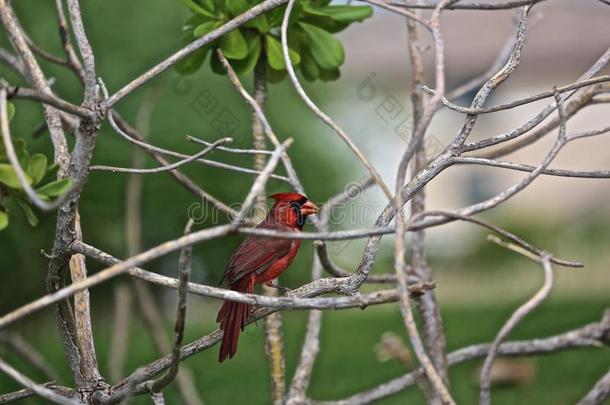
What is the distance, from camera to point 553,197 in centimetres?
1027

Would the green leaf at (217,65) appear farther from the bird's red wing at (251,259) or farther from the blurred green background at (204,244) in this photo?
the blurred green background at (204,244)

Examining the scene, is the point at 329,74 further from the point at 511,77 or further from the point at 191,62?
the point at 511,77

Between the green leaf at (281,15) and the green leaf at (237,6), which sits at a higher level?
the green leaf at (281,15)

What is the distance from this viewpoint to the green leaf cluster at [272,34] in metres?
2.19

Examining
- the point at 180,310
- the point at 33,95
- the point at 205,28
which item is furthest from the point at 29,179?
the point at 205,28

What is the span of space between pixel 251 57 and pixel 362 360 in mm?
2661

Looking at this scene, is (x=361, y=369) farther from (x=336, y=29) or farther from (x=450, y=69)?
(x=450, y=69)

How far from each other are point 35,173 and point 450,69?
9549 millimetres

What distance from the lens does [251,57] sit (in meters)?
2.27

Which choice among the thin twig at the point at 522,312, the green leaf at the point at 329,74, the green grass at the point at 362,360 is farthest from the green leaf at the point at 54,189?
Result: the green grass at the point at 362,360

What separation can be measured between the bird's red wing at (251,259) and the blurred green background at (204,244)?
0.82m

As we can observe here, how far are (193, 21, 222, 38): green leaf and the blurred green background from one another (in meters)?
0.78

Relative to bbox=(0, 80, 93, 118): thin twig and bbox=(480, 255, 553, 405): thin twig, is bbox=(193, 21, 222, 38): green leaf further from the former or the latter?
bbox=(480, 255, 553, 405): thin twig

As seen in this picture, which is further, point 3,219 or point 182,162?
point 182,162
